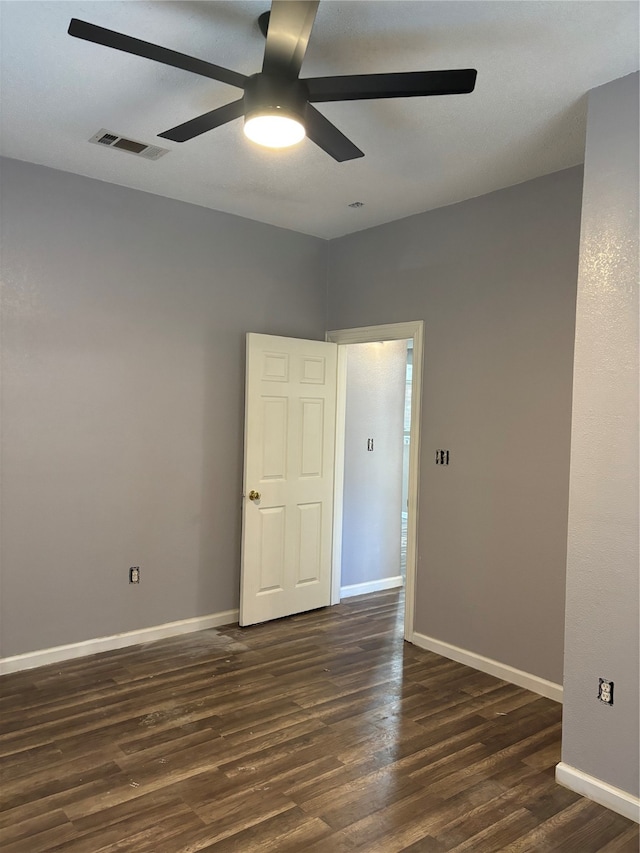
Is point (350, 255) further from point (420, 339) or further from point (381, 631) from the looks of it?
point (381, 631)

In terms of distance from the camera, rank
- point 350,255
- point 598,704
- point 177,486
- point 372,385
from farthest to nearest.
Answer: point 372,385 → point 350,255 → point 177,486 → point 598,704

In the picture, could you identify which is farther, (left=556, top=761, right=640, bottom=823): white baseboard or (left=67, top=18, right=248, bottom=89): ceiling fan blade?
(left=556, top=761, right=640, bottom=823): white baseboard

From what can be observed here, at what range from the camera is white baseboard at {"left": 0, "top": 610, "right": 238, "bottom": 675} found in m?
3.57

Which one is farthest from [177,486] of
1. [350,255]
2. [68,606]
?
[350,255]

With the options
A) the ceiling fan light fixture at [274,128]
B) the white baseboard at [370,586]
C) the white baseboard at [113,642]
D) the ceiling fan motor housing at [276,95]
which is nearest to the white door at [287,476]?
the white baseboard at [113,642]

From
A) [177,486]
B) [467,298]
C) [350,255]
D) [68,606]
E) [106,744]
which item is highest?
[350,255]

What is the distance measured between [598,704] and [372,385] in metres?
3.23

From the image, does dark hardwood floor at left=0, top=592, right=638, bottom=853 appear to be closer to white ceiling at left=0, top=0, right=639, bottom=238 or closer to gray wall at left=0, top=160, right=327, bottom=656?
gray wall at left=0, top=160, right=327, bottom=656

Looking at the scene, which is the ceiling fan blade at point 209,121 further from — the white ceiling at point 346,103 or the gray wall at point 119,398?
the gray wall at point 119,398

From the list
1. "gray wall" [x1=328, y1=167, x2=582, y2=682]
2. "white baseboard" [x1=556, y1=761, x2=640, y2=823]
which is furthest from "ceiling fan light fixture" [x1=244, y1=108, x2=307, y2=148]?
"white baseboard" [x1=556, y1=761, x2=640, y2=823]

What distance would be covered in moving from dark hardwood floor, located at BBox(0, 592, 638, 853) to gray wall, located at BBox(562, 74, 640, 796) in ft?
1.01

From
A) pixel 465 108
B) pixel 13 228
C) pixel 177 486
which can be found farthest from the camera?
pixel 177 486

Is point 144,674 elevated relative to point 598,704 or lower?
lower

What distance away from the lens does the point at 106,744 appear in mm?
2836
